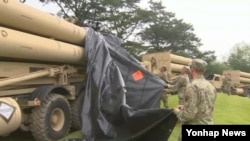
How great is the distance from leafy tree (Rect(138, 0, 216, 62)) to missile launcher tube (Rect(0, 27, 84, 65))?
33114 millimetres

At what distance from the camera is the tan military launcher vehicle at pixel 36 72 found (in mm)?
7457

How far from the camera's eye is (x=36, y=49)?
8336 millimetres

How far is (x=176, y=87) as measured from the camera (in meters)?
11.4

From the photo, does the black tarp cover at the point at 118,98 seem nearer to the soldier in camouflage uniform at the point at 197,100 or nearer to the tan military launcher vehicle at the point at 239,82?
the soldier in camouflage uniform at the point at 197,100

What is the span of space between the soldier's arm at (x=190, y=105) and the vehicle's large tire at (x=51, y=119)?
11.8 ft

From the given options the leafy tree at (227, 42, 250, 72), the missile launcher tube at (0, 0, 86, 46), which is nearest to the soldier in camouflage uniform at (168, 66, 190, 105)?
the missile launcher tube at (0, 0, 86, 46)

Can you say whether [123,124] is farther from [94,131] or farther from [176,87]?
[176,87]

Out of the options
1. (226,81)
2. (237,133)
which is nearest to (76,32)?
(237,133)

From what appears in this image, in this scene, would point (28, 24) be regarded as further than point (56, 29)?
No

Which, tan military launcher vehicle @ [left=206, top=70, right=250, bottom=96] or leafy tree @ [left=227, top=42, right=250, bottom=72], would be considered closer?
tan military launcher vehicle @ [left=206, top=70, right=250, bottom=96]

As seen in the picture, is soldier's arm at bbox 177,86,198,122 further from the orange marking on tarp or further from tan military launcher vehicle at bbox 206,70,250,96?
tan military launcher vehicle at bbox 206,70,250,96

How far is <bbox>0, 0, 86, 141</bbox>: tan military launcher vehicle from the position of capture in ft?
24.5

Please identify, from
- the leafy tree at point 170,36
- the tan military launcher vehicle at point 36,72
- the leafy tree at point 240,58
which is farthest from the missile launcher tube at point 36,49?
the leafy tree at point 240,58

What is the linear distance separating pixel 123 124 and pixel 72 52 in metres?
2.63
